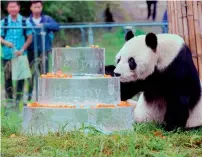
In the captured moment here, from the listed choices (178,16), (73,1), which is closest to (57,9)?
(73,1)

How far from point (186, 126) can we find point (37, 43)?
170 inches

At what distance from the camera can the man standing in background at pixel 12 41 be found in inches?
348

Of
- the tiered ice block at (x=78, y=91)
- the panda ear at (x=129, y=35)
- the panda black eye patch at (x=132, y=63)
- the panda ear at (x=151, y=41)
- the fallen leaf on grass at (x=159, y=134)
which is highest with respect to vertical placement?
the panda ear at (x=129, y=35)

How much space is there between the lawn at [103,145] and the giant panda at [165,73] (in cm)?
37

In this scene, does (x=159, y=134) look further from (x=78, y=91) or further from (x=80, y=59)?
(x=80, y=59)

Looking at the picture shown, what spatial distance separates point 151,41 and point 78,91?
2.78 feet

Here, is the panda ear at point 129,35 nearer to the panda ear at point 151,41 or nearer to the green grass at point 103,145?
the panda ear at point 151,41

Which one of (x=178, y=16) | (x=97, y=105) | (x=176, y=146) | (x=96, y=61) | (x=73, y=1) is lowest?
(x=176, y=146)

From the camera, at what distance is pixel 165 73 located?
523 centimetres

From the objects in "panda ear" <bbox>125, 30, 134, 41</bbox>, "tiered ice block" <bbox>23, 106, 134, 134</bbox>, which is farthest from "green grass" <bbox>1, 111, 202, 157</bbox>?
"panda ear" <bbox>125, 30, 134, 41</bbox>

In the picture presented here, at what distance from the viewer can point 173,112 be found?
5301mm

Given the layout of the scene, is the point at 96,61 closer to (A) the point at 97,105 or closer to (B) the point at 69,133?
(A) the point at 97,105

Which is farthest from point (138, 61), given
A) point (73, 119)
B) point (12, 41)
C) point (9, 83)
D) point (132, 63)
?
point (12, 41)

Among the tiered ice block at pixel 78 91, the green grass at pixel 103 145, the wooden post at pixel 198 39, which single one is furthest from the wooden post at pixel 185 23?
the green grass at pixel 103 145
